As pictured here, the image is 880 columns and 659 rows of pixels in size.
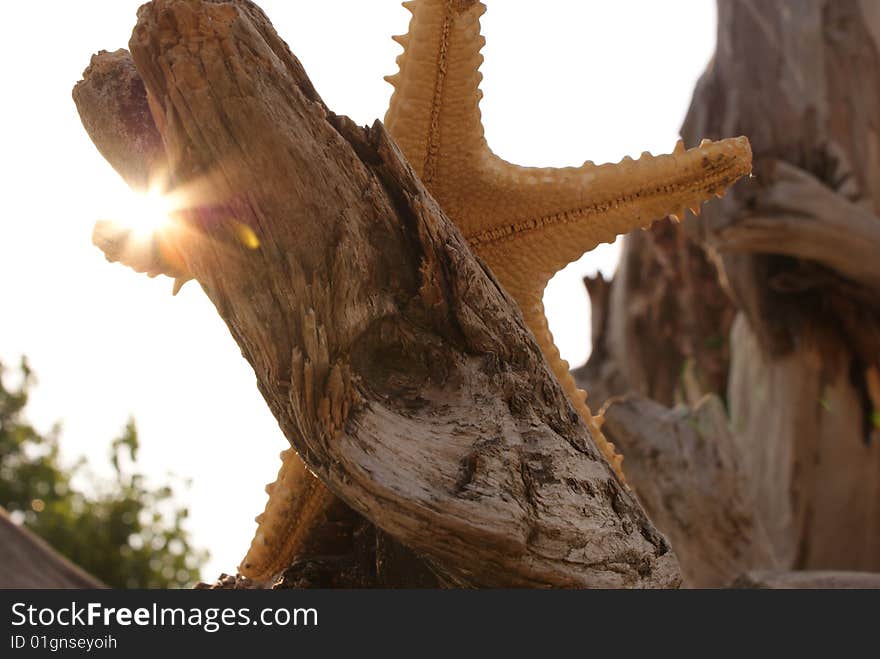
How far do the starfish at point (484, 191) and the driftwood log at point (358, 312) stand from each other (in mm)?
535

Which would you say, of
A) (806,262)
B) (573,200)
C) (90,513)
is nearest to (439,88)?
(573,200)

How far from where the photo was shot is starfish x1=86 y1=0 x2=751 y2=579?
9.66ft

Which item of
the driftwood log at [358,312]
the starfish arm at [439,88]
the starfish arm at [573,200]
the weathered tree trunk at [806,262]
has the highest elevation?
the weathered tree trunk at [806,262]

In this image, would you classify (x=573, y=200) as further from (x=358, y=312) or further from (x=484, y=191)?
(x=358, y=312)

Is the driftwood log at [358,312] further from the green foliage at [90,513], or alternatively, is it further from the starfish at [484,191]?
the green foliage at [90,513]

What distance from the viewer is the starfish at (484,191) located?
9.66ft

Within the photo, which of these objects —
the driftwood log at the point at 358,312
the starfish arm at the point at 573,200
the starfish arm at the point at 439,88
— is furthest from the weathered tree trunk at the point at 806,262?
the driftwood log at the point at 358,312

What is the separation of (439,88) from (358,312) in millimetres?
928

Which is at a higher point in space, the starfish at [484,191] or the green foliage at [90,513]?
the green foliage at [90,513]

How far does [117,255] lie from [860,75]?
27.9ft

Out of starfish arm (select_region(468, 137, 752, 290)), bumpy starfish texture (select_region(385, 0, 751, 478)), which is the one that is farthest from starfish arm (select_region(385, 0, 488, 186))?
starfish arm (select_region(468, 137, 752, 290))

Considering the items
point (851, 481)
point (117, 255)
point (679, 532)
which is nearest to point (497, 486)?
point (117, 255)

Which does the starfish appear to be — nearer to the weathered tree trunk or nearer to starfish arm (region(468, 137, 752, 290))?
starfish arm (region(468, 137, 752, 290))

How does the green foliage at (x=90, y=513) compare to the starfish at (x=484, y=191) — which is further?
the green foliage at (x=90, y=513)
